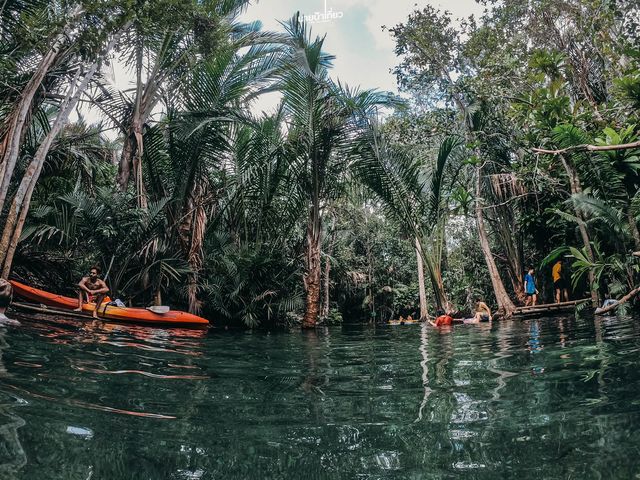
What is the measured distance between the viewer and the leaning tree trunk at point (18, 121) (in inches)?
249

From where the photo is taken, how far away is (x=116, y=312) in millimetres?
7141

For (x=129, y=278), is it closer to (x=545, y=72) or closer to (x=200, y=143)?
(x=200, y=143)

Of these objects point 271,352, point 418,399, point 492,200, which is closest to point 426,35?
point 492,200

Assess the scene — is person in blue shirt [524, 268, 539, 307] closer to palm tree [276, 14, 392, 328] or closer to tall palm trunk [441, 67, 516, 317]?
tall palm trunk [441, 67, 516, 317]

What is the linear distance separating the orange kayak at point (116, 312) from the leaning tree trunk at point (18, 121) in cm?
160

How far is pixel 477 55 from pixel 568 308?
8384 mm

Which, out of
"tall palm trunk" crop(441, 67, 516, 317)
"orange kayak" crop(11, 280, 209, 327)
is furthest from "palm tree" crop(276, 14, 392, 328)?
"tall palm trunk" crop(441, 67, 516, 317)

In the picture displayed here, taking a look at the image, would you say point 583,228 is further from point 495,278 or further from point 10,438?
point 10,438

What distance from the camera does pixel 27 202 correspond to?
7023 mm

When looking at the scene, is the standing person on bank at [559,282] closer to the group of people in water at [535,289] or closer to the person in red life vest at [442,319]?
the group of people in water at [535,289]

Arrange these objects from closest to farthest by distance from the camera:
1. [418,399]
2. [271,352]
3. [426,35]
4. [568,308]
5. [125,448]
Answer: [125,448], [418,399], [271,352], [568,308], [426,35]

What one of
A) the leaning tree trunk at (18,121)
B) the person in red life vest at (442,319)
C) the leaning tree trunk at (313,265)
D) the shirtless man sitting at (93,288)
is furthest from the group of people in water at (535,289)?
the leaning tree trunk at (18,121)

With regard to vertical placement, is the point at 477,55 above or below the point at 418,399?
above

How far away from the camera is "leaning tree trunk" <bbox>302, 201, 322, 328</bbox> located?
840 centimetres
